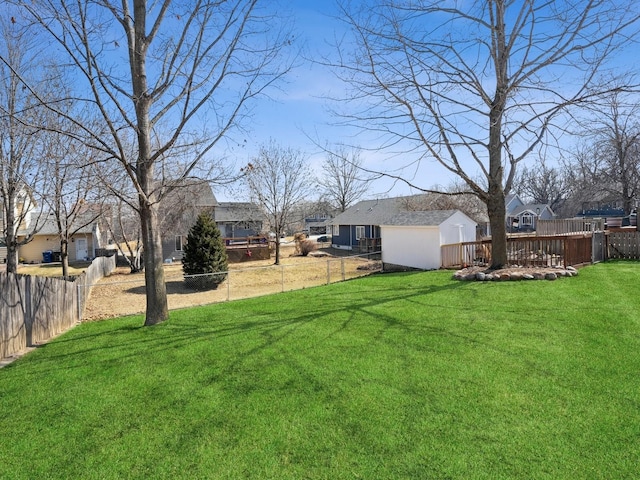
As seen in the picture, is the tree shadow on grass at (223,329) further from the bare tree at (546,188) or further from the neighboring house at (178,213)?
the bare tree at (546,188)

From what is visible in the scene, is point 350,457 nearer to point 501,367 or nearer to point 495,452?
point 495,452

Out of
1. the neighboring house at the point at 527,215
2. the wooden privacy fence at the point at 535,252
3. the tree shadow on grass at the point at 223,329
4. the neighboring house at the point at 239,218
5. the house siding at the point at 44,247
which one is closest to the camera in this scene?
the tree shadow on grass at the point at 223,329

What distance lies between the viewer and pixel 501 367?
463 cm

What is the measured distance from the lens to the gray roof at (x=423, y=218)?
17250 millimetres

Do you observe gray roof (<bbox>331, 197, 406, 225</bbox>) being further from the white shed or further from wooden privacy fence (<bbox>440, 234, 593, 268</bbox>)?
wooden privacy fence (<bbox>440, 234, 593, 268</bbox>)

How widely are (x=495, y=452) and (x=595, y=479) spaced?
2.10 feet

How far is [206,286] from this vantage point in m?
16.9

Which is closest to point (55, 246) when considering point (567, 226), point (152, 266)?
point (152, 266)

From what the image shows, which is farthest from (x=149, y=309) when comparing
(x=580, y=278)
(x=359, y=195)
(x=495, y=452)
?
(x=359, y=195)

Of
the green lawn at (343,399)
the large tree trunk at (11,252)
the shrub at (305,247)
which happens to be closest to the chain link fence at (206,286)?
the large tree trunk at (11,252)

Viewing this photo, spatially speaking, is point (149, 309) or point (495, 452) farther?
point (149, 309)

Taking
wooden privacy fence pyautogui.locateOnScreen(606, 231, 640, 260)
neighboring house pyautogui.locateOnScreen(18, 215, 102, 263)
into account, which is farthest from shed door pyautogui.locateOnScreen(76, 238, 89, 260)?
wooden privacy fence pyautogui.locateOnScreen(606, 231, 640, 260)

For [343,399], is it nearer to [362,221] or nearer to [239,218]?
[239,218]

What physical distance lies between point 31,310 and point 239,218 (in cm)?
2463
